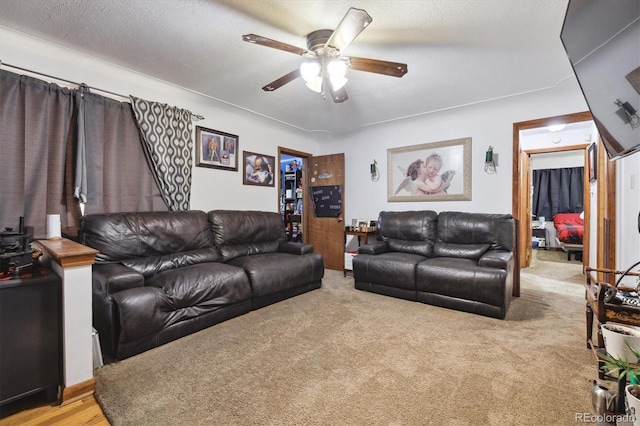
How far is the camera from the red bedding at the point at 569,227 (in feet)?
19.1

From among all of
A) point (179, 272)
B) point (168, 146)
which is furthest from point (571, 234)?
point (168, 146)

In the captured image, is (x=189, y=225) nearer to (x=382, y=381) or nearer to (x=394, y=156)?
(x=382, y=381)

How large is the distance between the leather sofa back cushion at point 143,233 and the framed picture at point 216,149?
77cm

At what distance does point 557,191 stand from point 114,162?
30.2 ft

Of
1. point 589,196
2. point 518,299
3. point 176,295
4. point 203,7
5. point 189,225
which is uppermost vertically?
point 203,7

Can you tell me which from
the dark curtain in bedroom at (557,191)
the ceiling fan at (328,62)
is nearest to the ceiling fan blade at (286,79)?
the ceiling fan at (328,62)

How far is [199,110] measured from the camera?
354 cm

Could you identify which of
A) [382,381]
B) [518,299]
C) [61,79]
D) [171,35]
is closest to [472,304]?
[518,299]

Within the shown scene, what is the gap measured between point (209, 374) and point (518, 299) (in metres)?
3.41

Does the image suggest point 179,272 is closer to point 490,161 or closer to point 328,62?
point 328,62

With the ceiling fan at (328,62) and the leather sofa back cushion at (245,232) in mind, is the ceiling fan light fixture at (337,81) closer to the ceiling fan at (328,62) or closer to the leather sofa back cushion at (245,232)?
the ceiling fan at (328,62)

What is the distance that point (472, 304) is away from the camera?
9.34ft

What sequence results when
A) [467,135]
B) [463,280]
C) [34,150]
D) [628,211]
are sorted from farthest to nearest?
1. [467,135]
2. [463,280]
3. [628,211]
4. [34,150]

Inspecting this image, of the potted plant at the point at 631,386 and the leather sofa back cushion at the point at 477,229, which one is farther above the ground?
the leather sofa back cushion at the point at 477,229
